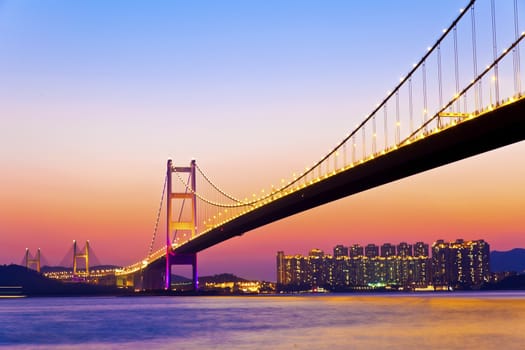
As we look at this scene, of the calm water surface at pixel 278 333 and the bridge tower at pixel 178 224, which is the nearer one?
the calm water surface at pixel 278 333

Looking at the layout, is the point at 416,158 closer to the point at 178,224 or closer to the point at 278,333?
the point at 278,333

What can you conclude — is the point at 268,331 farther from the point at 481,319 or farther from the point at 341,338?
the point at 481,319

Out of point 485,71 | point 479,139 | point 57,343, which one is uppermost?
point 485,71

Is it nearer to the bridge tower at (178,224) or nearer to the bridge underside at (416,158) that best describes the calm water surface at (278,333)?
the bridge underside at (416,158)

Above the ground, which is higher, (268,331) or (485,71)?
(485,71)

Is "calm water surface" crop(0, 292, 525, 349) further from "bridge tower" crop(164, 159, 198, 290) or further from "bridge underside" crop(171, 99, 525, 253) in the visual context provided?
"bridge tower" crop(164, 159, 198, 290)

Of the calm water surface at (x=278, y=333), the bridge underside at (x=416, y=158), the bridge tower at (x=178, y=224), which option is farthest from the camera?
the bridge tower at (x=178, y=224)

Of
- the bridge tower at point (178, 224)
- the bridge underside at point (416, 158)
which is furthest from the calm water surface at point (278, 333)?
the bridge tower at point (178, 224)

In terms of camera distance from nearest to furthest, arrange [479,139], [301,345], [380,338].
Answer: [301,345] → [380,338] → [479,139]

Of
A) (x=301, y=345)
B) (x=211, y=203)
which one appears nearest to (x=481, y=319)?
(x=301, y=345)

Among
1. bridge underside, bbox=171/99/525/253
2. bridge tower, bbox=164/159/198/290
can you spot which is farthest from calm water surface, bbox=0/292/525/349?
bridge tower, bbox=164/159/198/290
